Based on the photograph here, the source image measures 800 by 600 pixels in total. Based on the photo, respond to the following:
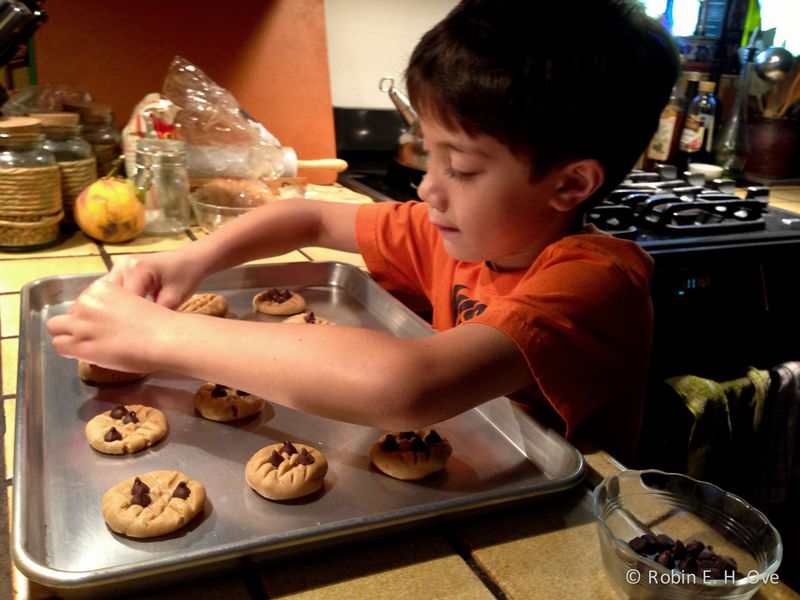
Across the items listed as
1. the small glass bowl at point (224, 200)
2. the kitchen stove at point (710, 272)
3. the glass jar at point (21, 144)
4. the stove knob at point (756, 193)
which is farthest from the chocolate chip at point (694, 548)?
the stove knob at point (756, 193)

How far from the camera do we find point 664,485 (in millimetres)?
597

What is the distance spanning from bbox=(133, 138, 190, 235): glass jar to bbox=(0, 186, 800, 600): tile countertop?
0.63 metres

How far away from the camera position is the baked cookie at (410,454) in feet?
2.04

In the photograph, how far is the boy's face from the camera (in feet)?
→ 2.41

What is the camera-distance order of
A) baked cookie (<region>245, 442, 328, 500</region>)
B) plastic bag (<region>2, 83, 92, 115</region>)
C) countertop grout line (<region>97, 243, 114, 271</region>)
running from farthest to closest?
plastic bag (<region>2, 83, 92, 115</region>) < countertop grout line (<region>97, 243, 114, 271</region>) < baked cookie (<region>245, 442, 328, 500</region>)

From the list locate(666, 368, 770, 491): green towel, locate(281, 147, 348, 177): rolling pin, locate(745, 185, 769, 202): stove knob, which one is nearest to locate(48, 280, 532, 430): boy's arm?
locate(666, 368, 770, 491): green towel

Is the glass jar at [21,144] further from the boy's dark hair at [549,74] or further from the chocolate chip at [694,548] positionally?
the chocolate chip at [694,548]

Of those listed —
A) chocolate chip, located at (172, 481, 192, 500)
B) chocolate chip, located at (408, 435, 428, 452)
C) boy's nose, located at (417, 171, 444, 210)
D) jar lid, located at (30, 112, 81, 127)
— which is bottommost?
chocolate chip, located at (408, 435, 428, 452)

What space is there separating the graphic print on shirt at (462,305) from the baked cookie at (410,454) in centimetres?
27

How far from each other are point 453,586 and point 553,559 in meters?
0.08

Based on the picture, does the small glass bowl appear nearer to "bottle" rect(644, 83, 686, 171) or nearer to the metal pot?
the metal pot

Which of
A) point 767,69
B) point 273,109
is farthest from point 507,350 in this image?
point 767,69

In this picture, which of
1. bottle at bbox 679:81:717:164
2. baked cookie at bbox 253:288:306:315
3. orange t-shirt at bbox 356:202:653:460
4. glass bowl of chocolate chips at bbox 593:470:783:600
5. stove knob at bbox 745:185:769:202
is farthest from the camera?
bottle at bbox 679:81:717:164

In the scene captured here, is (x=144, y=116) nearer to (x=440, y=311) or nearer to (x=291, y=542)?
(x=440, y=311)
